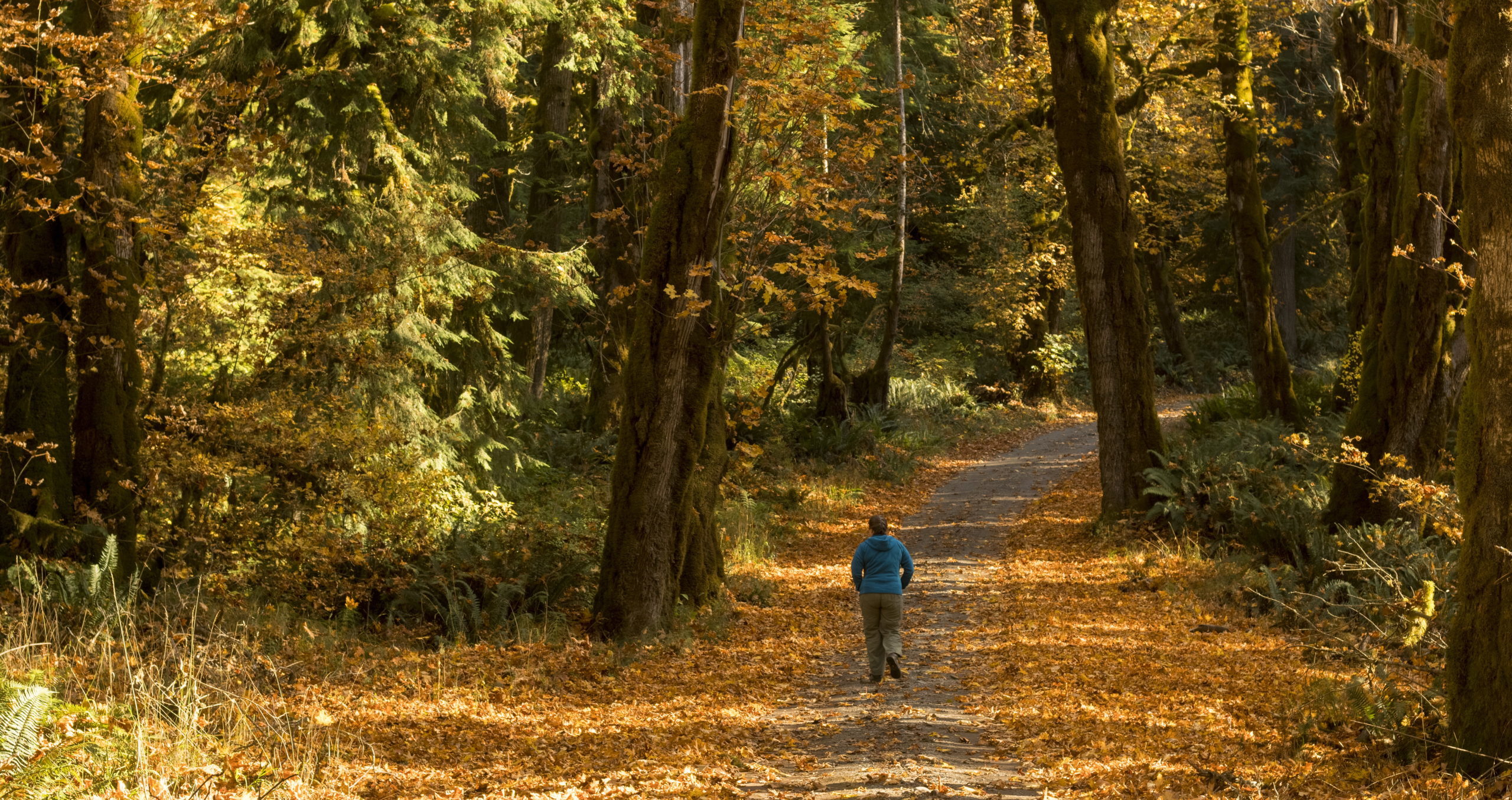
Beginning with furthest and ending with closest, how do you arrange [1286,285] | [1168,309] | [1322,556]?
[1168,309] → [1286,285] → [1322,556]

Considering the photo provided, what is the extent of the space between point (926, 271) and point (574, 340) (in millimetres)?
10556

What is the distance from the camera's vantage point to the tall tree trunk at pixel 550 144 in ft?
65.2

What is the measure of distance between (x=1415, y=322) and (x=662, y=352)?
8067 millimetres

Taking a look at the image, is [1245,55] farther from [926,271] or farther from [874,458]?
[926,271]

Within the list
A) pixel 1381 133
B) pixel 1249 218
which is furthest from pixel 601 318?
pixel 1381 133

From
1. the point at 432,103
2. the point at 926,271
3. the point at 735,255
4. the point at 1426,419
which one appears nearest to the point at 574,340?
the point at 926,271

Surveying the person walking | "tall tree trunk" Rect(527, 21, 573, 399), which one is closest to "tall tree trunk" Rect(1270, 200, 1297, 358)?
"tall tree trunk" Rect(527, 21, 573, 399)

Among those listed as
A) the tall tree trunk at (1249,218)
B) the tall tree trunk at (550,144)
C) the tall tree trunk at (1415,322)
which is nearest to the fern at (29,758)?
the tall tree trunk at (1415,322)

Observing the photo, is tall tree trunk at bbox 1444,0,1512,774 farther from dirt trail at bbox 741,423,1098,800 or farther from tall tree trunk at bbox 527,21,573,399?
tall tree trunk at bbox 527,21,573,399

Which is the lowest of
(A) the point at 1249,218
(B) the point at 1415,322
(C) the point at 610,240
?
(B) the point at 1415,322

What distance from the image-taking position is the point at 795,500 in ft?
62.7

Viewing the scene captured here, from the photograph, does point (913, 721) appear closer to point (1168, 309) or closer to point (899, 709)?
Answer: point (899, 709)

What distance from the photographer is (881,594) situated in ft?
31.0

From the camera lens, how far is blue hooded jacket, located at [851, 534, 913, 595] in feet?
31.3
